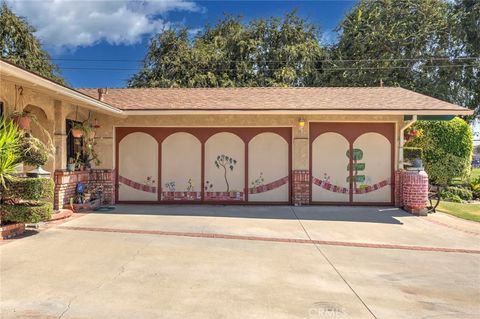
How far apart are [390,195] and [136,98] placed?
8.62 metres

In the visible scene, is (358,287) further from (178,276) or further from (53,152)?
(53,152)

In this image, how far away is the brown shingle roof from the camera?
11070mm

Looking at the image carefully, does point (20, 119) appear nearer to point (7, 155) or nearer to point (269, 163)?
point (7, 155)

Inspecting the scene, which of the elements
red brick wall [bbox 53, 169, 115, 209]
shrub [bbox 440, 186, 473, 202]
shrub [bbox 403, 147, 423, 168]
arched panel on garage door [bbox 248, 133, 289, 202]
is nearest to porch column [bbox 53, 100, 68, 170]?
red brick wall [bbox 53, 169, 115, 209]

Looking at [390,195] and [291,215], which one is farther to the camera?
[390,195]

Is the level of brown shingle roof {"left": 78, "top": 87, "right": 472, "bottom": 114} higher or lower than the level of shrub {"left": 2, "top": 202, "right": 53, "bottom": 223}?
higher

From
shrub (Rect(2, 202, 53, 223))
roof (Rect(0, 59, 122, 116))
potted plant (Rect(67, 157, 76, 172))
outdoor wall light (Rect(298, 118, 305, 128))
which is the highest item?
roof (Rect(0, 59, 122, 116))

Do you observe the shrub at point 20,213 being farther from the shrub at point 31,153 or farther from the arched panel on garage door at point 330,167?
the arched panel on garage door at point 330,167

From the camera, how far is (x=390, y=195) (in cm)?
1202

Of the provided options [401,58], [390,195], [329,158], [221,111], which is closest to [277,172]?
[329,158]

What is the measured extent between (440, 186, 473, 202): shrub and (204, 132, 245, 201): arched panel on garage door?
8000 mm

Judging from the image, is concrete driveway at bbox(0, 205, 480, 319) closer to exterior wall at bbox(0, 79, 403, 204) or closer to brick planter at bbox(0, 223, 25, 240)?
brick planter at bbox(0, 223, 25, 240)

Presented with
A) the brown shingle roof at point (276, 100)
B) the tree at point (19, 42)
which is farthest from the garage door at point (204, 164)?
the tree at point (19, 42)

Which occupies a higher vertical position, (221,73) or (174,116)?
(221,73)
